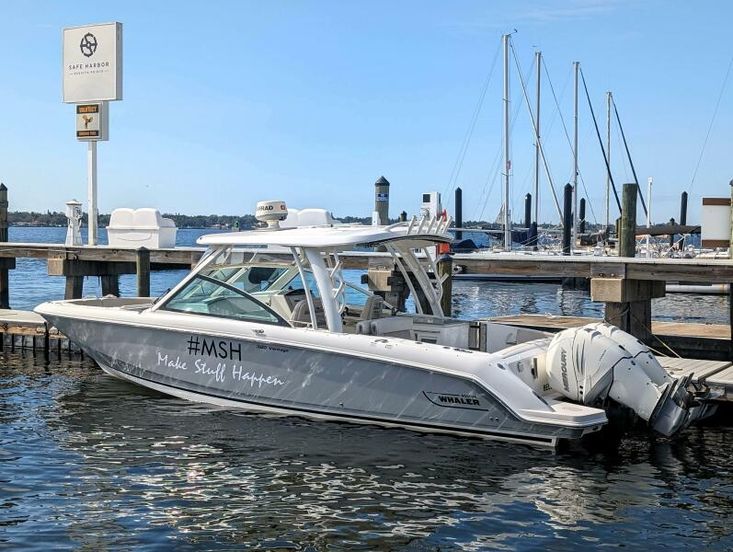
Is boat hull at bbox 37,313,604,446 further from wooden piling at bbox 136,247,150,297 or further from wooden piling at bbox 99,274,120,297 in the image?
wooden piling at bbox 99,274,120,297

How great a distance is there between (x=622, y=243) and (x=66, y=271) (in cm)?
1009

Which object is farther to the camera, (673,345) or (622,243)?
(622,243)

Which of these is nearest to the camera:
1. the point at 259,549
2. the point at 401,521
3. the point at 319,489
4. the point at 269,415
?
the point at 259,549

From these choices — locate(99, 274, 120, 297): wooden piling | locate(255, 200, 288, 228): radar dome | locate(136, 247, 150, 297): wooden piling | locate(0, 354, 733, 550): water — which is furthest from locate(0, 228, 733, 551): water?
locate(99, 274, 120, 297): wooden piling

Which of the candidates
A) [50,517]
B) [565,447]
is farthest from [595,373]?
[50,517]

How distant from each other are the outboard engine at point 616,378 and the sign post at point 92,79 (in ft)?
40.8

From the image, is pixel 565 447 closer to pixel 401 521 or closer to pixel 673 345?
pixel 401 521

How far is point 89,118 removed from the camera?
735 inches

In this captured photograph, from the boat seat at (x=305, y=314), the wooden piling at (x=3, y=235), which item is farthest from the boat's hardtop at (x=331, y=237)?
the wooden piling at (x=3, y=235)

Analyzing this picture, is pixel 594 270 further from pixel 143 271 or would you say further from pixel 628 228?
pixel 143 271

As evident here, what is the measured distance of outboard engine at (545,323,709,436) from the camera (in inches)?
323

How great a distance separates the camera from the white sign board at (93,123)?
18609 mm

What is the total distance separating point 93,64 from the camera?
1856cm

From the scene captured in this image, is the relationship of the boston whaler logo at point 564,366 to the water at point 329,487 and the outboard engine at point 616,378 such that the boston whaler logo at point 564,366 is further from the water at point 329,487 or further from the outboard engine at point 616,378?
the water at point 329,487
